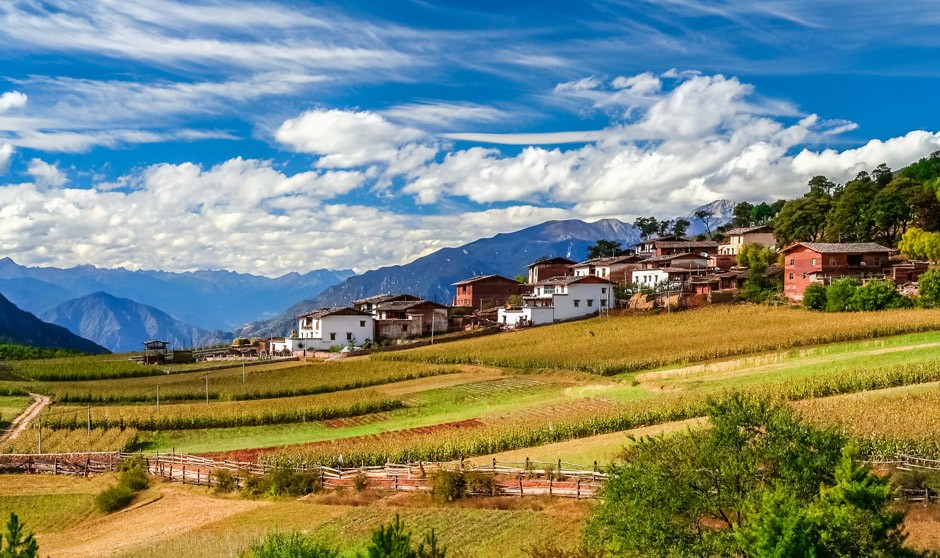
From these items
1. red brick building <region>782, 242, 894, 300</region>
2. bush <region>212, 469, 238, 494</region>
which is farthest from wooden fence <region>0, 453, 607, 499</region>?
red brick building <region>782, 242, 894, 300</region>

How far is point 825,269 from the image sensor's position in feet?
295

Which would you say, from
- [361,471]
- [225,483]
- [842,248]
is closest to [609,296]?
[842,248]

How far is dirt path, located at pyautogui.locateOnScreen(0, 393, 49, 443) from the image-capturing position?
54.8 meters

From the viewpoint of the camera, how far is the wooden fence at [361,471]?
33.7 metres

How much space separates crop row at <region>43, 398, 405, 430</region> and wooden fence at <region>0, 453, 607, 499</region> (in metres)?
8.67

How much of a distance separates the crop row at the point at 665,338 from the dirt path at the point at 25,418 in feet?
111

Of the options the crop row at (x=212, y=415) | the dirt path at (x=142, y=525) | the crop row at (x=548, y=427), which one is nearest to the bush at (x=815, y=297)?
the crop row at (x=548, y=427)

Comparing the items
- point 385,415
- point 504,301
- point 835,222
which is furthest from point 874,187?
point 385,415

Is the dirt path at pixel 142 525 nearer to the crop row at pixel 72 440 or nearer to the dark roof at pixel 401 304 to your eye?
the crop row at pixel 72 440

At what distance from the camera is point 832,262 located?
296 feet

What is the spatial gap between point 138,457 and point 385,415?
1853 centimetres

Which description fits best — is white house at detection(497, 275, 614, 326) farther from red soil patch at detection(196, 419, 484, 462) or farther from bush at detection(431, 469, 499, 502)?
bush at detection(431, 469, 499, 502)

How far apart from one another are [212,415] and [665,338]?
44041 mm

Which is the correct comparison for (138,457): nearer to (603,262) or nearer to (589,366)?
(589,366)
